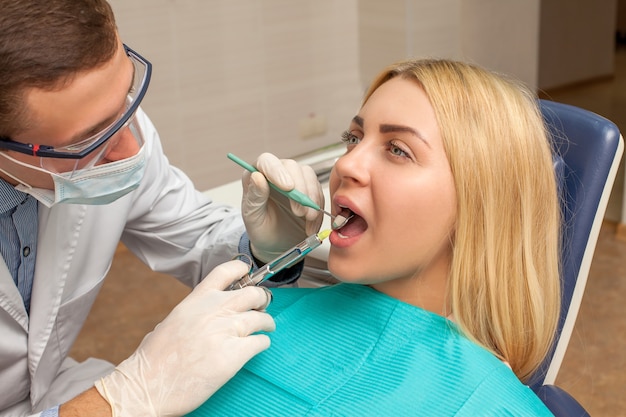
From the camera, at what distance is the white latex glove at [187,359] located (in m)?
1.28

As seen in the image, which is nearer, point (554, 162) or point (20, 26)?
point (20, 26)

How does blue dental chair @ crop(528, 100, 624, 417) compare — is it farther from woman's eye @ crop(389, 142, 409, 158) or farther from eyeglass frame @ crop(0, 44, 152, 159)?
eyeglass frame @ crop(0, 44, 152, 159)

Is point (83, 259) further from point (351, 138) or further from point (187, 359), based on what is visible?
→ point (351, 138)

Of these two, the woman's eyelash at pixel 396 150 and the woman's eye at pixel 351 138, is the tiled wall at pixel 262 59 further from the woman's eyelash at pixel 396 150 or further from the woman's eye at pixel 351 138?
the woman's eyelash at pixel 396 150

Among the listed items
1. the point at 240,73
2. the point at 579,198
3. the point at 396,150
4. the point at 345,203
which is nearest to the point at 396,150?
Answer: the point at 396,150

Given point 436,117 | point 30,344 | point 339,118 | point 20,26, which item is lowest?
point 339,118

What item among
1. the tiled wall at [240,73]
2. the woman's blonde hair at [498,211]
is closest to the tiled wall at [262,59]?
the tiled wall at [240,73]

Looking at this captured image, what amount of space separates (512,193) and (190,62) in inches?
92.4

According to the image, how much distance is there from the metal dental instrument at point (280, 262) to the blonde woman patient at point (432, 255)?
0.14ft

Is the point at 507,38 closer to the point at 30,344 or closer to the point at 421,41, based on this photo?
the point at 421,41

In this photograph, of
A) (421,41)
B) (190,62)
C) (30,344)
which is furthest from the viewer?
(421,41)

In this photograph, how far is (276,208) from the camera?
1620mm

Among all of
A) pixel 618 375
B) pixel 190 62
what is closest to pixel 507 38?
pixel 190 62

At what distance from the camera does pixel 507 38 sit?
15.0 feet
